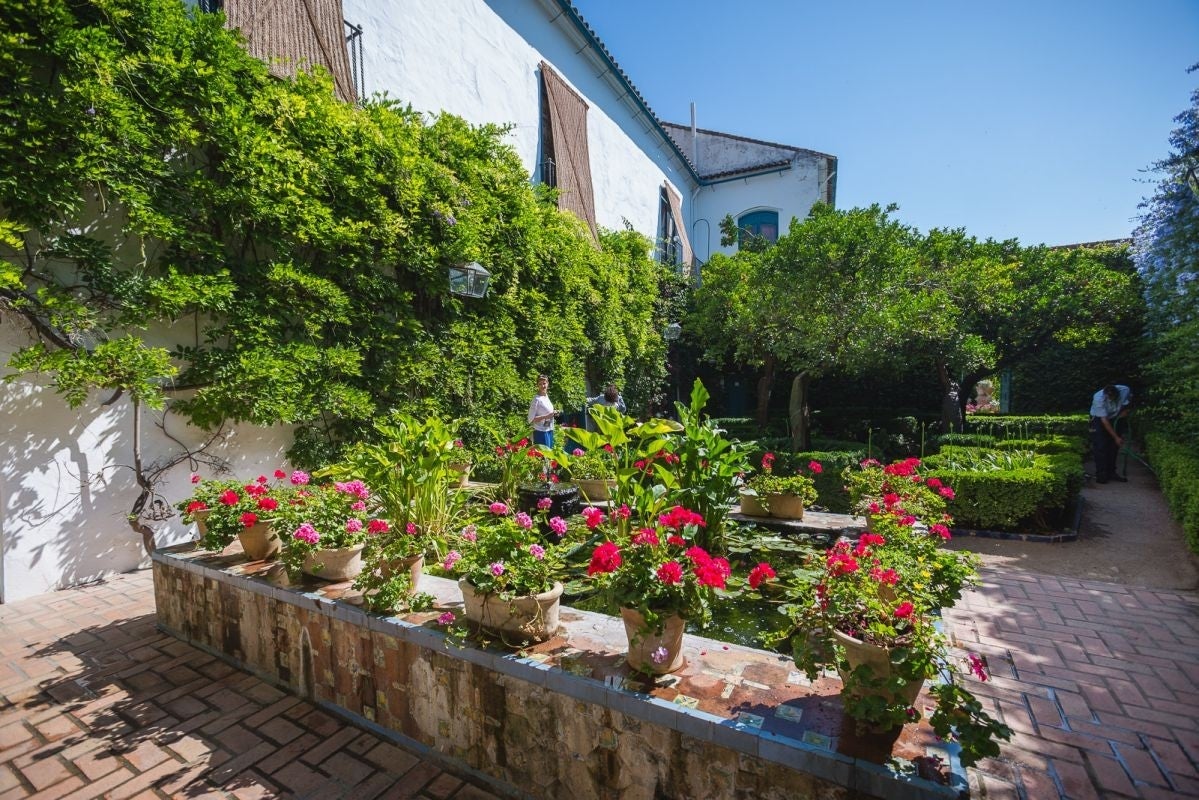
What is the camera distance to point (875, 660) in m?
1.78

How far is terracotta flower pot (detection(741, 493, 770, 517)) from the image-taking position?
4763 mm

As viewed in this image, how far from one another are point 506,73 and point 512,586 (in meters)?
9.72

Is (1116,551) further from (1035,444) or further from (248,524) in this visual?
(248,524)

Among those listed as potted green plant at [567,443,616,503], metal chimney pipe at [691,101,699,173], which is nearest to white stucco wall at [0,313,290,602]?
potted green plant at [567,443,616,503]

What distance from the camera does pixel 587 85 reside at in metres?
12.0

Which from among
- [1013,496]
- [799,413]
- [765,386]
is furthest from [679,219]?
[1013,496]

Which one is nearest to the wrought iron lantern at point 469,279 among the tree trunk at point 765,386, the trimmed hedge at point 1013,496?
the trimmed hedge at point 1013,496

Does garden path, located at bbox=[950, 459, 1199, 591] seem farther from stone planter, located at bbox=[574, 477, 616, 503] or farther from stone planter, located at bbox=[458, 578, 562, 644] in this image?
stone planter, located at bbox=[458, 578, 562, 644]

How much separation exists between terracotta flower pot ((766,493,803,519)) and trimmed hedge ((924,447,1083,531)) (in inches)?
94.8

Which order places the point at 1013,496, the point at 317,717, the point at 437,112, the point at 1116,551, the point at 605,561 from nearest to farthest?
the point at 605,561, the point at 317,717, the point at 1116,551, the point at 1013,496, the point at 437,112

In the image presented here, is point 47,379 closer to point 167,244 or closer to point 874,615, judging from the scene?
point 167,244

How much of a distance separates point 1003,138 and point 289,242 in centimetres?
888

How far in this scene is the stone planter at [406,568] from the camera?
113 inches

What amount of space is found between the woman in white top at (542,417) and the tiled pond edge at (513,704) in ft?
12.2
